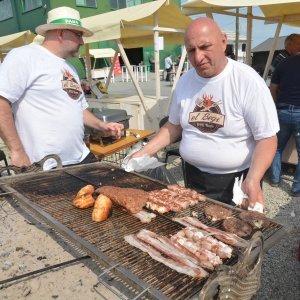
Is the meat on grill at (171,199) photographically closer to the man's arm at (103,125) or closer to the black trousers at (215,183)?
the black trousers at (215,183)

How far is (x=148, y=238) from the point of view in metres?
1.62

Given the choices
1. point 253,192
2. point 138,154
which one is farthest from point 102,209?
point 253,192

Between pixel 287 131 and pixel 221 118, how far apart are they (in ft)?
11.3

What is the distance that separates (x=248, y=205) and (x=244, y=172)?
590 mm

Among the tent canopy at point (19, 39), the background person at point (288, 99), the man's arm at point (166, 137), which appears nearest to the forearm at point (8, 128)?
the man's arm at point (166, 137)

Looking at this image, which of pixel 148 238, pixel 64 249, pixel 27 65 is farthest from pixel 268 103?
pixel 27 65

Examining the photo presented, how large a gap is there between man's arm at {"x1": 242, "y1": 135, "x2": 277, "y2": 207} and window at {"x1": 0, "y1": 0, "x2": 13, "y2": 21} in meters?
28.3

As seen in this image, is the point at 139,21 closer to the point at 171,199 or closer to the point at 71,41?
the point at 71,41

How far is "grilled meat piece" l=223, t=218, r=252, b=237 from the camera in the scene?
169 cm

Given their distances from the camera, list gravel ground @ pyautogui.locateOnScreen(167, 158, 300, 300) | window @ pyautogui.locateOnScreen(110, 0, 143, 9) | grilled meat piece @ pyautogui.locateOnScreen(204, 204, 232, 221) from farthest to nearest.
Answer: window @ pyautogui.locateOnScreen(110, 0, 143, 9) → gravel ground @ pyautogui.locateOnScreen(167, 158, 300, 300) → grilled meat piece @ pyautogui.locateOnScreen(204, 204, 232, 221)

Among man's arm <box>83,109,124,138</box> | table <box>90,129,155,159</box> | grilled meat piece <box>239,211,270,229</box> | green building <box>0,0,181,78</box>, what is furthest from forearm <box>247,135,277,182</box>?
green building <box>0,0,181,78</box>

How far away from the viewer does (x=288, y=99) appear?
505 centimetres

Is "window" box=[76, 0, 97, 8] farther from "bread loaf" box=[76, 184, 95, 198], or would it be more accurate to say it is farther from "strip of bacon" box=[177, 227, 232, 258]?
"strip of bacon" box=[177, 227, 232, 258]

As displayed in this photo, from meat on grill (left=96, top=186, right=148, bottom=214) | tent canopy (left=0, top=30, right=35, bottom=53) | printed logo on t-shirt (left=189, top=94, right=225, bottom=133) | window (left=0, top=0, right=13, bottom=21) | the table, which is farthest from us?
window (left=0, top=0, right=13, bottom=21)
